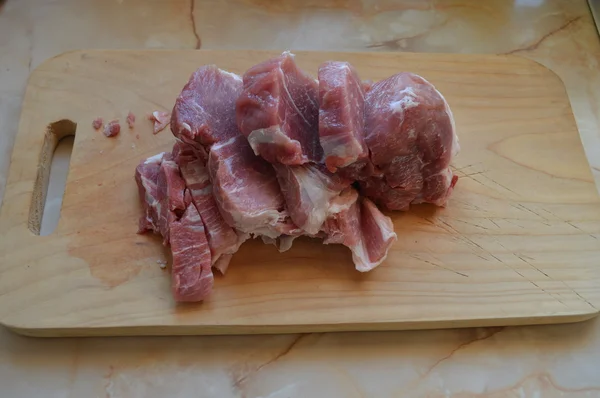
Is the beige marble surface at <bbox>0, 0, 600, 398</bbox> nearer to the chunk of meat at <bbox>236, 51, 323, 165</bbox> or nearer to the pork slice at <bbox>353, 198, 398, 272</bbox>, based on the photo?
the pork slice at <bbox>353, 198, 398, 272</bbox>

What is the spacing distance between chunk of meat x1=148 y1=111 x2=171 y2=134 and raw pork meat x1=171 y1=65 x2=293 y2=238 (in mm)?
422

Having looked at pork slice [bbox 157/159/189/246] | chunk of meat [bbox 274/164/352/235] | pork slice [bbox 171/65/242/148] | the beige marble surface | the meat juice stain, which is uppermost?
pork slice [bbox 171/65/242/148]

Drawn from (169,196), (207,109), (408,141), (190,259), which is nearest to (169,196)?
(169,196)

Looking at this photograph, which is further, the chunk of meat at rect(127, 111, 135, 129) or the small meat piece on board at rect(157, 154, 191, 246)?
the chunk of meat at rect(127, 111, 135, 129)

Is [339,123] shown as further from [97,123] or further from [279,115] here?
[97,123]

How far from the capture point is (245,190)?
103 inches

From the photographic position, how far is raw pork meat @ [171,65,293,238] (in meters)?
2.59

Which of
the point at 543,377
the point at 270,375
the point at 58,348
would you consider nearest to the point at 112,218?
the point at 58,348

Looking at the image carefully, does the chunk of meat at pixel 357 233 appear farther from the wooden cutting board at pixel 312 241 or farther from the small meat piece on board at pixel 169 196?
the small meat piece on board at pixel 169 196

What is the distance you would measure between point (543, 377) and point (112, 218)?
2.33 meters

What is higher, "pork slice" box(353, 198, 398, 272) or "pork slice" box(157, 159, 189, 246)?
"pork slice" box(157, 159, 189, 246)

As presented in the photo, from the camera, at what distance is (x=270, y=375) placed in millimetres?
2664

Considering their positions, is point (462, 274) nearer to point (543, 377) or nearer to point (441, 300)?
point (441, 300)

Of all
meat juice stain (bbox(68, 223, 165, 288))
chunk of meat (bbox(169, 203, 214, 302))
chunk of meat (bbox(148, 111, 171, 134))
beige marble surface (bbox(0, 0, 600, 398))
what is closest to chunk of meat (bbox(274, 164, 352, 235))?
chunk of meat (bbox(169, 203, 214, 302))
